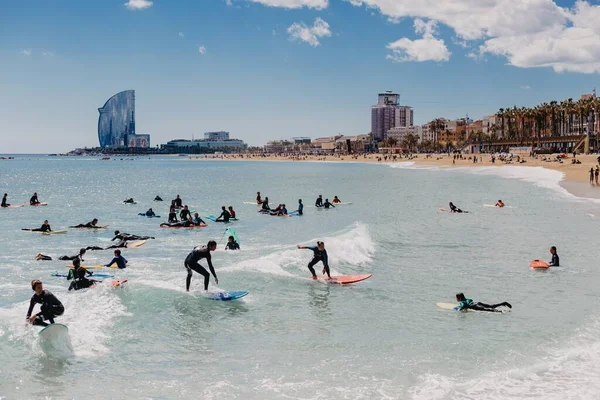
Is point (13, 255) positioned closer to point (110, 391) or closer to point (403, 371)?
point (110, 391)

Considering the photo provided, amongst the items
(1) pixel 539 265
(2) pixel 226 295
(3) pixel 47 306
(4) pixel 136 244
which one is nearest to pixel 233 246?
(4) pixel 136 244

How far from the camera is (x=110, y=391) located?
1016 cm

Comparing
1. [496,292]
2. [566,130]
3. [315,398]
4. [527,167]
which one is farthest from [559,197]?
[566,130]

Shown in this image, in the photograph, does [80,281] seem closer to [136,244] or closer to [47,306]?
[47,306]

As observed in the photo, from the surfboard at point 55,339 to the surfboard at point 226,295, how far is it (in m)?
4.51

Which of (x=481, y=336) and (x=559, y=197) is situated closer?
(x=481, y=336)

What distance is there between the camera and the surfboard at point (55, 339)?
11992mm

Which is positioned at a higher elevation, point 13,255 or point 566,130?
point 566,130

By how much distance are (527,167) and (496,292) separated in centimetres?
9476

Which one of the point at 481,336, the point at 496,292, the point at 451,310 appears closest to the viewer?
the point at 481,336

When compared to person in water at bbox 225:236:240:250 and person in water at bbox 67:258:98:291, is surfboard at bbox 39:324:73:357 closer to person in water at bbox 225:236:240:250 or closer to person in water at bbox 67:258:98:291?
person in water at bbox 67:258:98:291

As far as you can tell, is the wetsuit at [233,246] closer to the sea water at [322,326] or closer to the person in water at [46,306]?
the sea water at [322,326]

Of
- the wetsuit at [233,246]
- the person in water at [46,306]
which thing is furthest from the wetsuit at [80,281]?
the wetsuit at [233,246]

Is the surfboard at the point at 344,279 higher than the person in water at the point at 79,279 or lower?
lower
